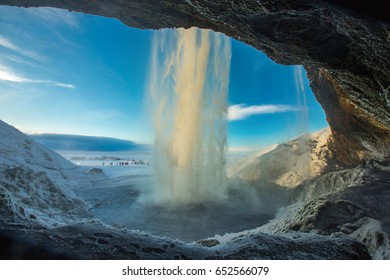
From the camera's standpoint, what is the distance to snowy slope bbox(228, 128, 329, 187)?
21.9 meters

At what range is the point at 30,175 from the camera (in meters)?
15.4

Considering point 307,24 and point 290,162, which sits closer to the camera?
point 307,24

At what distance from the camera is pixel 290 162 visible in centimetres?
2611

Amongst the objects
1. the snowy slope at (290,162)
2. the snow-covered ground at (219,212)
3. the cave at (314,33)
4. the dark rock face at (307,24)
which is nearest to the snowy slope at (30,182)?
the snow-covered ground at (219,212)

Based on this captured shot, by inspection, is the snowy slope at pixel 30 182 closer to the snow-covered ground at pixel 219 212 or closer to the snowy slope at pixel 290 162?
the snow-covered ground at pixel 219 212

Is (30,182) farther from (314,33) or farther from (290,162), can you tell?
(290,162)

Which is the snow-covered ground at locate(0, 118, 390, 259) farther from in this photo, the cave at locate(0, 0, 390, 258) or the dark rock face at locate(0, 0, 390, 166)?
the dark rock face at locate(0, 0, 390, 166)

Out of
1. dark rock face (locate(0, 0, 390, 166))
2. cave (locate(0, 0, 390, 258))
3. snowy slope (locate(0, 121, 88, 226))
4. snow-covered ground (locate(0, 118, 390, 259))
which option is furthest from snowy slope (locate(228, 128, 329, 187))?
snowy slope (locate(0, 121, 88, 226))

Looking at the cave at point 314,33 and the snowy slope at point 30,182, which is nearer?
the cave at point 314,33

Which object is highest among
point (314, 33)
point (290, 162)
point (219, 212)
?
point (314, 33)

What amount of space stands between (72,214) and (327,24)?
15.9 metres

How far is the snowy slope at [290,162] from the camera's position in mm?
21922

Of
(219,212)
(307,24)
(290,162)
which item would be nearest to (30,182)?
(219,212)
